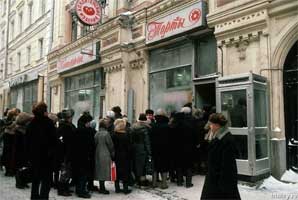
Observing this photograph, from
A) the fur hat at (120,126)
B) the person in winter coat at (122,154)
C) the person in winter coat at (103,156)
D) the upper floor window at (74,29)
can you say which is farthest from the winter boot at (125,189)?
the upper floor window at (74,29)

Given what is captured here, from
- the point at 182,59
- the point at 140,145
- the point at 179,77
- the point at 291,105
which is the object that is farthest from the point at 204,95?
the point at 140,145

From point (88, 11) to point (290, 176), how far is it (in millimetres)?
9872

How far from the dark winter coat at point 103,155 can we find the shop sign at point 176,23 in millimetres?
4372

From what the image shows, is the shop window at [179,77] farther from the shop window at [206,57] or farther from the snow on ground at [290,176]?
the snow on ground at [290,176]

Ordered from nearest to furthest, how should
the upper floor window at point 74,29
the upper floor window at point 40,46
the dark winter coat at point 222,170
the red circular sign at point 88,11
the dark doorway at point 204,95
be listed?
the dark winter coat at point 222,170
the dark doorway at point 204,95
the red circular sign at point 88,11
the upper floor window at point 74,29
the upper floor window at point 40,46

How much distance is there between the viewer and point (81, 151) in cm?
740

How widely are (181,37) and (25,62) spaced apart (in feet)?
53.3

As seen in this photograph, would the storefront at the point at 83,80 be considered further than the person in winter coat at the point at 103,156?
Yes

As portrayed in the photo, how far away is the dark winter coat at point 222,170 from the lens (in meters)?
4.20

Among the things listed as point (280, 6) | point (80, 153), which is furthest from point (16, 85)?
point (280, 6)

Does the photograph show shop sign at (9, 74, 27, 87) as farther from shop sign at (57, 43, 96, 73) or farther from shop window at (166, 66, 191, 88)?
shop window at (166, 66, 191, 88)

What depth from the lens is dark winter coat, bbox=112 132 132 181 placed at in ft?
25.0

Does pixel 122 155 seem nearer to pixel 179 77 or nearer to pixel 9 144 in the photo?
pixel 9 144

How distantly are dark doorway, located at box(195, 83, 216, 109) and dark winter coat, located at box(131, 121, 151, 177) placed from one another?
304 cm
